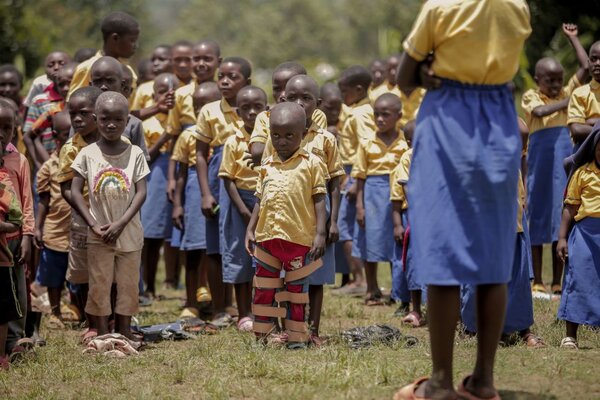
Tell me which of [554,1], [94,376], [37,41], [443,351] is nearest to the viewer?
[443,351]

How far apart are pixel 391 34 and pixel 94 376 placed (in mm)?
14314

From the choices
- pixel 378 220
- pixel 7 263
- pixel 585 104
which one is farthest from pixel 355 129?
pixel 7 263

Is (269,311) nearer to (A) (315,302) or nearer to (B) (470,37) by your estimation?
(A) (315,302)

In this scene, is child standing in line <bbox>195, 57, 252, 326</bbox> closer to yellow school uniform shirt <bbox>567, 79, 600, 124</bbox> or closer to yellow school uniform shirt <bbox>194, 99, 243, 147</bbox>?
yellow school uniform shirt <bbox>194, 99, 243, 147</bbox>

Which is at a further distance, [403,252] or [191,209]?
[191,209]

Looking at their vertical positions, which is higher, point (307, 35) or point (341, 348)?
point (307, 35)

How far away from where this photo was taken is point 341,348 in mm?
6027

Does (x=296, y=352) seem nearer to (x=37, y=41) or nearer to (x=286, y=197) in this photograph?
(x=286, y=197)

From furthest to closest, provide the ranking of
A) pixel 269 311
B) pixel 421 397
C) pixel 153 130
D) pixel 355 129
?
pixel 355 129, pixel 153 130, pixel 269 311, pixel 421 397

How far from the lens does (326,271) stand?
663cm

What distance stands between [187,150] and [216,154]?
602 millimetres

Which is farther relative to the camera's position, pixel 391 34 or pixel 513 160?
pixel 391 34

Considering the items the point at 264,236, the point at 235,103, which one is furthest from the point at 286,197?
the point at 235,103

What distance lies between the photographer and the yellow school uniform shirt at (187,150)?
8398 mm
